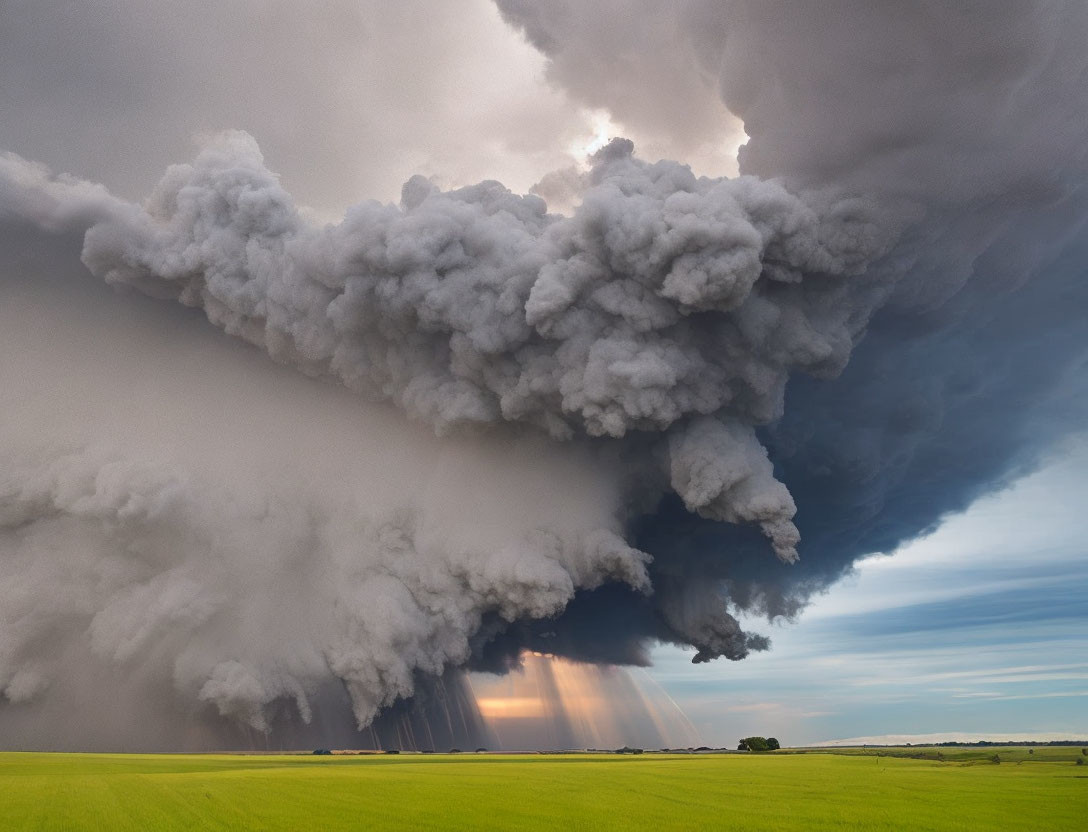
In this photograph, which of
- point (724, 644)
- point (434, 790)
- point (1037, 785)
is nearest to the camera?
point (434, 790)

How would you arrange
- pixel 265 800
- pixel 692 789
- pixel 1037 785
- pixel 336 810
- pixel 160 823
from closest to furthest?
pixel 160 823, pixel 336 810, pixel 265 800, pixel 692 789, pixel 1037 785

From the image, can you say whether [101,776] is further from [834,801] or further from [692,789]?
[834,801]

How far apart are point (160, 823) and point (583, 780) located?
61.8 ft

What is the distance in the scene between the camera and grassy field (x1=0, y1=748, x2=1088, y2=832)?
82.7ft

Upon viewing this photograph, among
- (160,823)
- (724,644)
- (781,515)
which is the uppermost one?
(781,515)

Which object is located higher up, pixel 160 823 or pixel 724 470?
pixel 724 470

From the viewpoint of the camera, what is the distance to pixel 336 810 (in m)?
26.9

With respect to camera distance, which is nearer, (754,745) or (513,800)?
(513,800)

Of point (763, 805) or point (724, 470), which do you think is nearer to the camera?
point (763, 805)

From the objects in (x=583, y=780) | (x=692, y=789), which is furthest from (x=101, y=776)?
(x=692, y=789)

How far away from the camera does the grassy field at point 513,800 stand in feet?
82.7

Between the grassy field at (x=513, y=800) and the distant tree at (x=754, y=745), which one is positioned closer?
the grassy field at (x=513, y=800)

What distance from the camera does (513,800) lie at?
30.1 metres

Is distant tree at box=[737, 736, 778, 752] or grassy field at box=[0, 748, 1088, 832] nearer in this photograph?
grassy field at box=[0, 748, 1088, 832]
